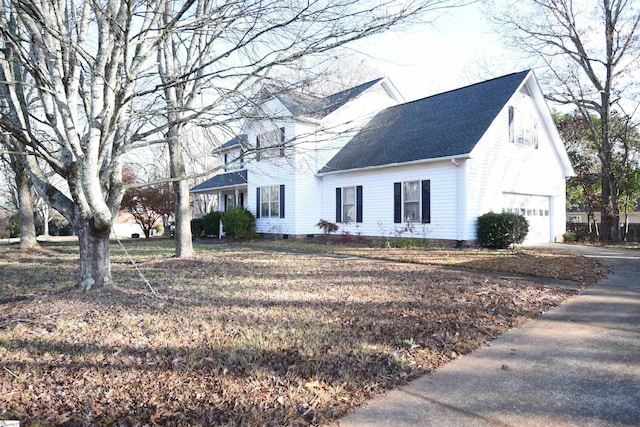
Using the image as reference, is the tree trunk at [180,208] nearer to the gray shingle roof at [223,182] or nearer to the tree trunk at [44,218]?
the gray shingle roof at [223,182]

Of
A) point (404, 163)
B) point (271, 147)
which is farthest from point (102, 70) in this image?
point (404, 163)

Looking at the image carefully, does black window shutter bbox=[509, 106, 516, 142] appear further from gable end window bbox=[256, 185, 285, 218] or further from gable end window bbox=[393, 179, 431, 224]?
gable end window bbox=[256, 185, 285, 218]

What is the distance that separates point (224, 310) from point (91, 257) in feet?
7.06

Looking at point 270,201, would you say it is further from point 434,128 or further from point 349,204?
point 434,128

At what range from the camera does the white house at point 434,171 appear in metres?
13.1

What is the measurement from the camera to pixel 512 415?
261cm

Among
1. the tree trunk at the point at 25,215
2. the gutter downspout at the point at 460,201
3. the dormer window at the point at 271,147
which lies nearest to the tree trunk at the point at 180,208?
the dormer window at the point at 271,147

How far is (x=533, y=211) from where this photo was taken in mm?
15688

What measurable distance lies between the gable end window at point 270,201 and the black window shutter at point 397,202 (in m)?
5.44

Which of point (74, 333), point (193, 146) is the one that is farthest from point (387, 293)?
point (193, 146)

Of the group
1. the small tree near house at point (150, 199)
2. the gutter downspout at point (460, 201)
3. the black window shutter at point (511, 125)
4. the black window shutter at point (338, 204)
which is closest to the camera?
the gutter downspout at point (460, 201)

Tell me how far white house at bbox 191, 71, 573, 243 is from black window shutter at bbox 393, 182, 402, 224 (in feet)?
0.12

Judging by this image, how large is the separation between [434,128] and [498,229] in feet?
15.2

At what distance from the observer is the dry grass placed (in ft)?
8.76
